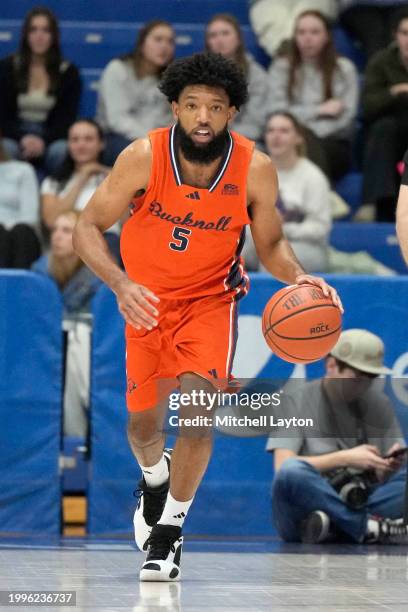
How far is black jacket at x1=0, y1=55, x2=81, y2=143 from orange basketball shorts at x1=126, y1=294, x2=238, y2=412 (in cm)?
500

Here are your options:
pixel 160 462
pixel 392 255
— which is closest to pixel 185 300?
pixel 160 462

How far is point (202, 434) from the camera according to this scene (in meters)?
5.28

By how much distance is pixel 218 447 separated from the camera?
7195mm

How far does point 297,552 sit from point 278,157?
11.9 ft

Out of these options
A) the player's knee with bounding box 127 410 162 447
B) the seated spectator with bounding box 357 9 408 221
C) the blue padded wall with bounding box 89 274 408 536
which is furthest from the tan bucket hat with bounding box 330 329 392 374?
the seated spectator with bounding box 357 9 408 221

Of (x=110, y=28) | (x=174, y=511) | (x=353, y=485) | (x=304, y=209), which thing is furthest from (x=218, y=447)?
(x=110, y=28)

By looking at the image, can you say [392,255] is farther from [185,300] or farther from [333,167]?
[185,300]

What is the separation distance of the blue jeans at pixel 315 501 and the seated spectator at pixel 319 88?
3.81 meters

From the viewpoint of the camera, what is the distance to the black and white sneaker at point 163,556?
524cm

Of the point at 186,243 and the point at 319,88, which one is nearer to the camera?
the point at 186,243

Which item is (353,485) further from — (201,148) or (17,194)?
(17,194)

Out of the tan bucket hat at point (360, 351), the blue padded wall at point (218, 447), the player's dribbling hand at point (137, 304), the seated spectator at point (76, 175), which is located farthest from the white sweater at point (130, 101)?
the player's dribbling hand at point (137, 304)

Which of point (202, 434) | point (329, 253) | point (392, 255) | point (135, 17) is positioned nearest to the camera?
point (202, 434)

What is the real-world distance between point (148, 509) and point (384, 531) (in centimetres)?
159
